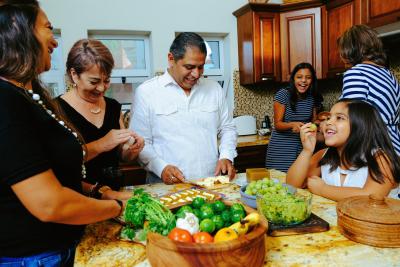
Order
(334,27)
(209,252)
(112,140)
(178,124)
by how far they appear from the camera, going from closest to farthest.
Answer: (209,252) < (112,140) < (178,124) < (334,27)

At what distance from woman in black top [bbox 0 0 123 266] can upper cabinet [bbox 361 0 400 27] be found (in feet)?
Answer: 9.04

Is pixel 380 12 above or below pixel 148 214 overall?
above

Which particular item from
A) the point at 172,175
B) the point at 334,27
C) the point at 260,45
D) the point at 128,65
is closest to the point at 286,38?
the point at 260,45

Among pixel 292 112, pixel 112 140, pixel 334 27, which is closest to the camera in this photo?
pixel 112 140

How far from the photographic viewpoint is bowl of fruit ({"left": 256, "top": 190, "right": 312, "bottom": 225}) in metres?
1.03

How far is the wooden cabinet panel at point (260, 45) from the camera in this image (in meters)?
3.63

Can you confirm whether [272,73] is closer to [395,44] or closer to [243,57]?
[243,57]

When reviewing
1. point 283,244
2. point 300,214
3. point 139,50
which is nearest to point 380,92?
point 300,214

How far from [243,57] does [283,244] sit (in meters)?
3.12

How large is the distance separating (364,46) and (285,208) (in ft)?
4.44

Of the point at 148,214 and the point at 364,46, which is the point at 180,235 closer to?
the point at 148,214

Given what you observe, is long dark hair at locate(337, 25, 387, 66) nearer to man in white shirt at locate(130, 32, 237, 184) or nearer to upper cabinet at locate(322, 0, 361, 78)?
man in white shirt at locate(130, 32, 237, 184)

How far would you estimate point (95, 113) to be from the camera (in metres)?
1.64

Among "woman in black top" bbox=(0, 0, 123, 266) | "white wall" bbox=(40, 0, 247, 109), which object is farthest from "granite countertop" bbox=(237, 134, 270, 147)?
"woman in black top" bbox=(0, 0, 123, 266)
